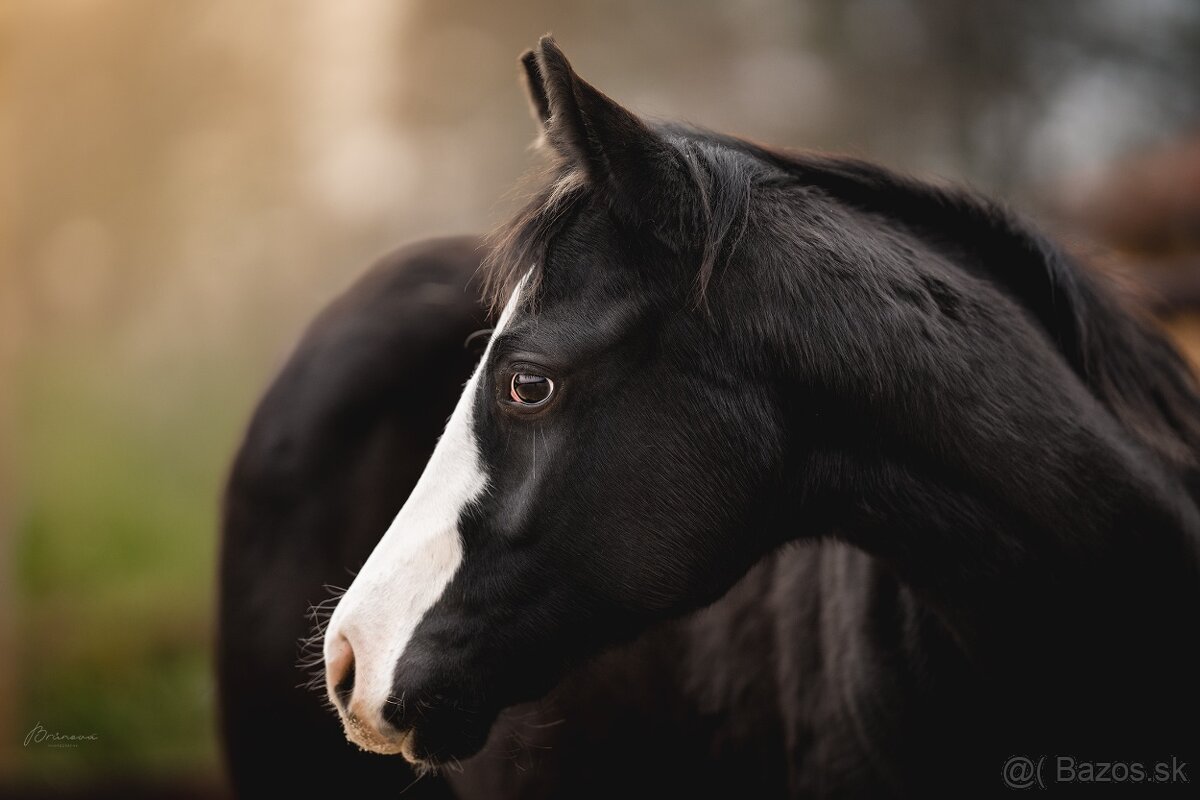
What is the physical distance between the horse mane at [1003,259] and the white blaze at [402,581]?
315mm

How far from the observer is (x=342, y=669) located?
130 centimetres

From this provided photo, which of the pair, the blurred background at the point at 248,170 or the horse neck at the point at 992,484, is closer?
the horse neck at the point at 992,484

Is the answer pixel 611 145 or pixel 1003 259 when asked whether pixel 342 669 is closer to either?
pixel 611 145

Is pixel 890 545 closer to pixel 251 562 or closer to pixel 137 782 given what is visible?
pixel 251 562

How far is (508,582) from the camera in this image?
1291 millimetres

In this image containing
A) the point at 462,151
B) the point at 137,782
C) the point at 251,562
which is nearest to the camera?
the point at 251,562

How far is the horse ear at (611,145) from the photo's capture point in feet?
3.77

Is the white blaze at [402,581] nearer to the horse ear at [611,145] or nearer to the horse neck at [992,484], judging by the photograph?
the horse ear at [611,145]

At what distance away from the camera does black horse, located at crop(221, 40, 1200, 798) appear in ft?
4.16

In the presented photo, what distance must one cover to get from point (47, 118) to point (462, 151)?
7.15 feet

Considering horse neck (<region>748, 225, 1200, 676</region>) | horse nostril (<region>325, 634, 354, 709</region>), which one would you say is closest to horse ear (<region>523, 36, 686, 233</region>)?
horse neck (<region>748, 225, 1200, 676</region>)

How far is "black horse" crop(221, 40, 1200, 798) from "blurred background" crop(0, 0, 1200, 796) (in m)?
3.22

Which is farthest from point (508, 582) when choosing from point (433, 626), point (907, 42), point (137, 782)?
point (907, 42)

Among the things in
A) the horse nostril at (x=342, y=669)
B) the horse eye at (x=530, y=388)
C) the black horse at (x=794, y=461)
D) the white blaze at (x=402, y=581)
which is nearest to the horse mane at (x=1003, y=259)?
the black horse at (x=794, y=461)
